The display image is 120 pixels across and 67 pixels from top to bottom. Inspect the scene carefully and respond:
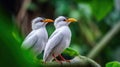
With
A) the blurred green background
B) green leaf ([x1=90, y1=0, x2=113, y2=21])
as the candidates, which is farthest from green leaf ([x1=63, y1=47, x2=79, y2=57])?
green leaf ([x1=90, y1=0, x2=113, y2=21])

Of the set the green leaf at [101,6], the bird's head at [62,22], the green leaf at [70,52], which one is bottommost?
the green leaf at [70,52]

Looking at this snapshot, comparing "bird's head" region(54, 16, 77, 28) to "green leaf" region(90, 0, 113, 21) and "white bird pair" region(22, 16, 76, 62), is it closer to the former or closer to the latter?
"white bird pair" region(22, 16, 76, 62)

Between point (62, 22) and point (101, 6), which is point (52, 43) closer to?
point (62, 22)

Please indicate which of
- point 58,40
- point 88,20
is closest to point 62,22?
point 58,40

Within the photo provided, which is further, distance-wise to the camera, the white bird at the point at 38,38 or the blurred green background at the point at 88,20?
the blurred green background at the point at 88,20

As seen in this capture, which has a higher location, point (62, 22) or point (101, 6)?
point (101, 6)

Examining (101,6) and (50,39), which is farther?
(101,6)

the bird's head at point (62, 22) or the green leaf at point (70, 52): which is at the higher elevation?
the bird's head at point (62, 22)

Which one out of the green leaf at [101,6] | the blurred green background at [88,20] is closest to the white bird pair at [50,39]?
the blurred green background at [88,20]

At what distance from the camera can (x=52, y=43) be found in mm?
405

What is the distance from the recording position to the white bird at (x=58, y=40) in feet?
1.32

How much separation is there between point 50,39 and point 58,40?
16 millimetres

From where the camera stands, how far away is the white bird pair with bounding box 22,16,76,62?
393 mm

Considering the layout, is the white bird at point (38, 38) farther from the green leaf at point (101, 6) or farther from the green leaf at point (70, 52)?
the green leaf at point (101, 6)
